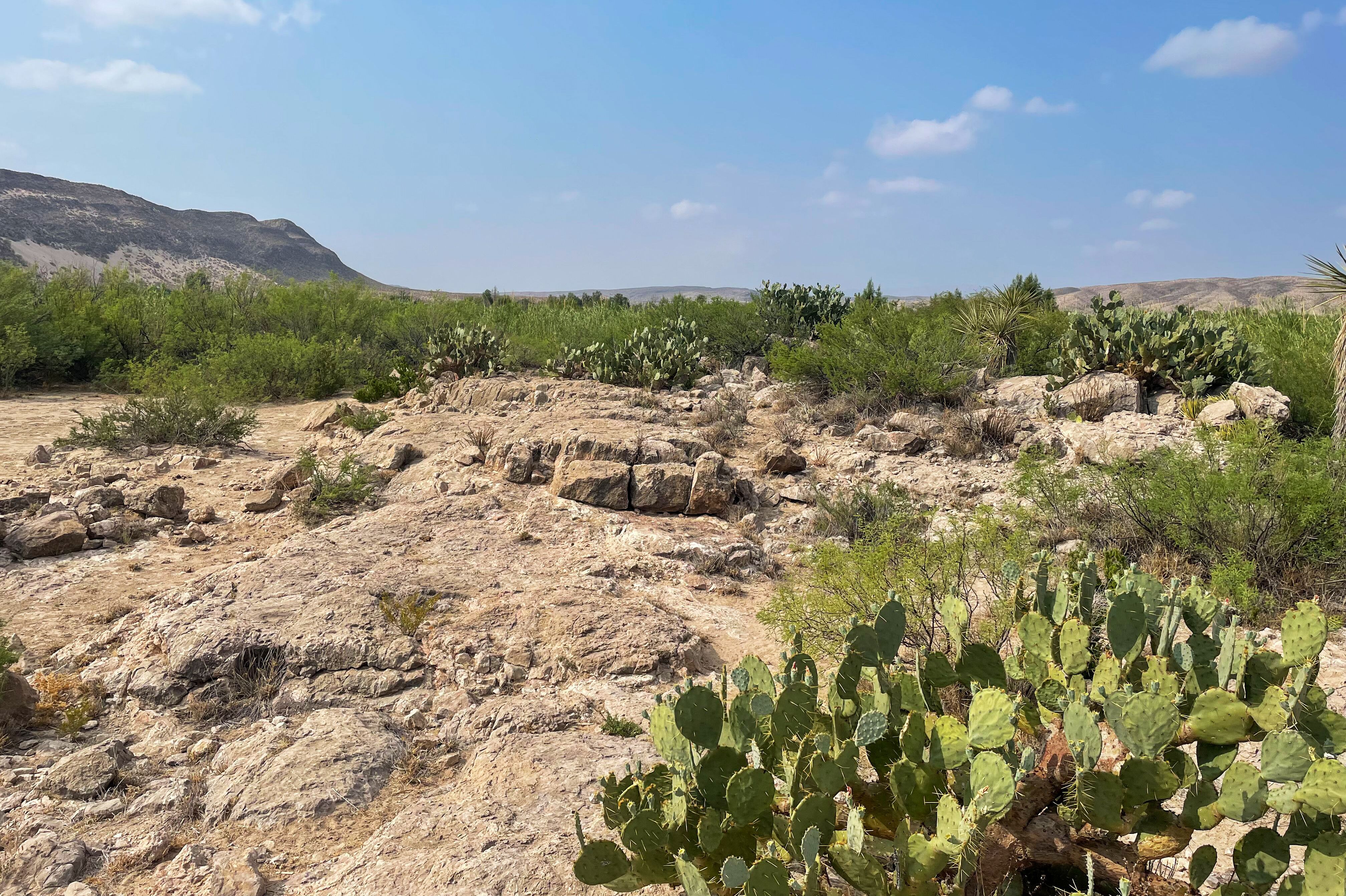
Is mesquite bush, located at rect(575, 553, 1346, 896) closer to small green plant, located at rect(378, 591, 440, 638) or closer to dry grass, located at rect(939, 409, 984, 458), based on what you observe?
small green plant, located at rect(378, 591, 440, 638)

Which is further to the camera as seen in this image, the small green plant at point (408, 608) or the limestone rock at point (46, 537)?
the limestone rock at point (46, 537)

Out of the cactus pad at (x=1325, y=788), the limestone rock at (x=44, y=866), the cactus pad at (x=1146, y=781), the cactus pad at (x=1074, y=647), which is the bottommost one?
the limestone rock at (x=44, y=866)

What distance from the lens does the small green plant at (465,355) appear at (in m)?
14.0

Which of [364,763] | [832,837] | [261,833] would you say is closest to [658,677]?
[364,763]

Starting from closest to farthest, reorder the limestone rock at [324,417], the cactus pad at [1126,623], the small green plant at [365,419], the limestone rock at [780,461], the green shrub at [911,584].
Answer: the cactus pad at [1126,623], the green shrub at [911,584], the limestone rock at [780,461], the small green plant at [365,419], the limestone rock at [324,417]

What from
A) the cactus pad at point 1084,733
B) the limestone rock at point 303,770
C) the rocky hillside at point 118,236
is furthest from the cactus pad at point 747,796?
the rocky hillside at point 118,236

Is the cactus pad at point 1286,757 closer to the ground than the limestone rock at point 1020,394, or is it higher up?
closer to the ground

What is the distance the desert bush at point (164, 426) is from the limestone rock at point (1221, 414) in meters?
11.9

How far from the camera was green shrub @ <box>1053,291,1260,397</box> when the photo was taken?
9383mm

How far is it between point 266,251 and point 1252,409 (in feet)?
327

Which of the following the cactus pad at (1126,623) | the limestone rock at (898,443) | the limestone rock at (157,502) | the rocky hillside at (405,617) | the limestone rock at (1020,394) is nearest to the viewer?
the cactus pad at (1126,623)

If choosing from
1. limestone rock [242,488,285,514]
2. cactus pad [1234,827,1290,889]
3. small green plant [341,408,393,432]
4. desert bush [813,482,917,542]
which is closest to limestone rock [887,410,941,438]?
desert bush [813,482,917,542]

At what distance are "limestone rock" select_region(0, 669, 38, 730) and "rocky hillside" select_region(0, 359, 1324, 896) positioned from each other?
2 cm

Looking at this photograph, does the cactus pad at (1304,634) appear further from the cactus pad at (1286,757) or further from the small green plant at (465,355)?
the small green plant at (465,355)
